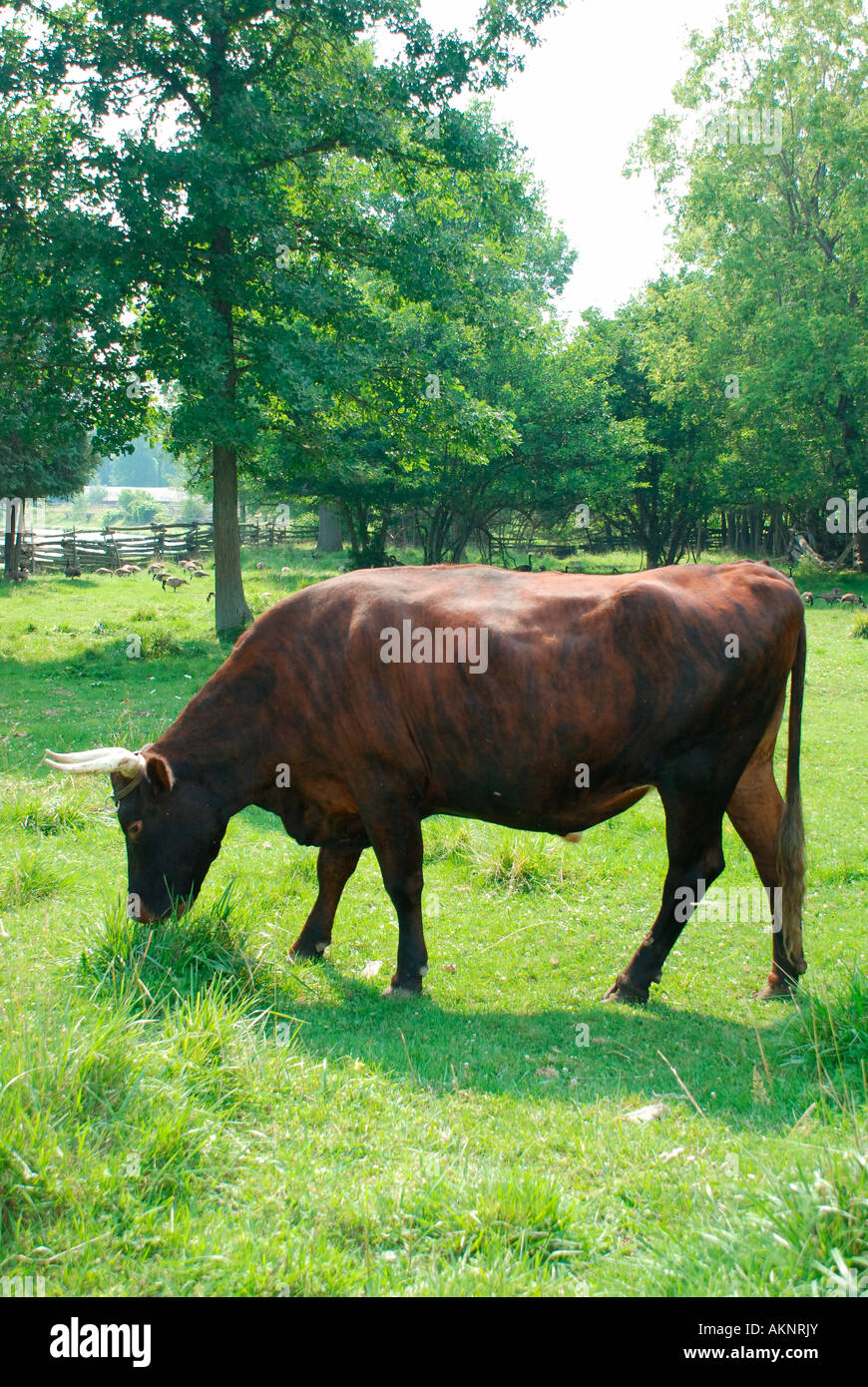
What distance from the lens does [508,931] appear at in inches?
269

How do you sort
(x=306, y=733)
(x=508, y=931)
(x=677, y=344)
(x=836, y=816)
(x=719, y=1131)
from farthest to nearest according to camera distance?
(x=677, y=344)
(x=836, y=816)
(x=508, y=931)
(x=306, y=733)
(x=719, y=1131)

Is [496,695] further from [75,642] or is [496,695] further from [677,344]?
[677,344]

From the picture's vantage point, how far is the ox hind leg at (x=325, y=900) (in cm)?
641

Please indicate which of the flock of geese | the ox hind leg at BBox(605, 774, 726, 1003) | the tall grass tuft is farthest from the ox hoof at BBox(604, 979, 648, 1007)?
the flock of geese

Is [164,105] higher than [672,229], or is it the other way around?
[672,229]

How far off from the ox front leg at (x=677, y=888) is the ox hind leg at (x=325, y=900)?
5.82ft

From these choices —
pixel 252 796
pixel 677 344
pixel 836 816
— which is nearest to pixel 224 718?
pixel 252 796

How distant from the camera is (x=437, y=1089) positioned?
4516 millimetres

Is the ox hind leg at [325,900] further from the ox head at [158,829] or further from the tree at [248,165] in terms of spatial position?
the tree at [248,165]

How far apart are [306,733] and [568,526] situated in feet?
114

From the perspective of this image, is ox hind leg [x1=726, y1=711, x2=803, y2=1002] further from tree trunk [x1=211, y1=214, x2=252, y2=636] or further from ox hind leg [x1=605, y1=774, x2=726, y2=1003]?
tree trunk [x1=211, y1=214, x2=252, y2=636]

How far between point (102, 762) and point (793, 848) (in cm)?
390

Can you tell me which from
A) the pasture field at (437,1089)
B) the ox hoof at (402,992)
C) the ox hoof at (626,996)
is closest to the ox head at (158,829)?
the pasture field at (437,1089)

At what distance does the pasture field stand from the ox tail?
255 mm
